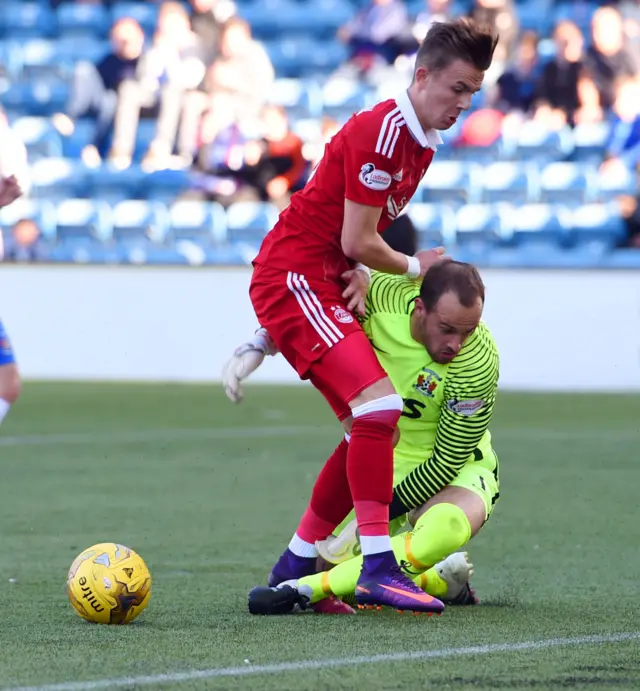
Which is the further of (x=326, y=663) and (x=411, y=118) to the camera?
(x=411, y=118)

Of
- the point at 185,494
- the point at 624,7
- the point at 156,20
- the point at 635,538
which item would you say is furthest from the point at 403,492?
the point at 156,20

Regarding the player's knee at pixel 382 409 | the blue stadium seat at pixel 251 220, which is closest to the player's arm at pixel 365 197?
the player's knee at pixel 382 409

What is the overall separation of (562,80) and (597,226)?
1682 mm

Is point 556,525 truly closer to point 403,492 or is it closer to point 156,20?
point 403,492

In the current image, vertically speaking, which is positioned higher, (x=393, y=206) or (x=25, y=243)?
(x=393, y=206)

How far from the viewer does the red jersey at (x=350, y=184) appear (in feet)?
14.5

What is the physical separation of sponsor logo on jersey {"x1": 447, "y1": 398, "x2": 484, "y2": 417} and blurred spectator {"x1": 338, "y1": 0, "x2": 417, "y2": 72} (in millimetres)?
12660

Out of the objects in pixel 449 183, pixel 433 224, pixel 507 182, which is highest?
pixel 507 182

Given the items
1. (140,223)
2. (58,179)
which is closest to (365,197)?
(140,223)

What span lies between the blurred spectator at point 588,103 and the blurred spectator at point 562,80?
0.05 m

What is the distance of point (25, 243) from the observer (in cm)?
1591

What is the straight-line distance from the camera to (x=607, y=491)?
7809 mm

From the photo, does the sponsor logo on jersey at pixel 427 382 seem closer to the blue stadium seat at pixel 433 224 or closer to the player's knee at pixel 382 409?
the player's knee at pixel 382 409

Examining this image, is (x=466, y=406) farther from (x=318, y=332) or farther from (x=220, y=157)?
(x=220, y=157)
